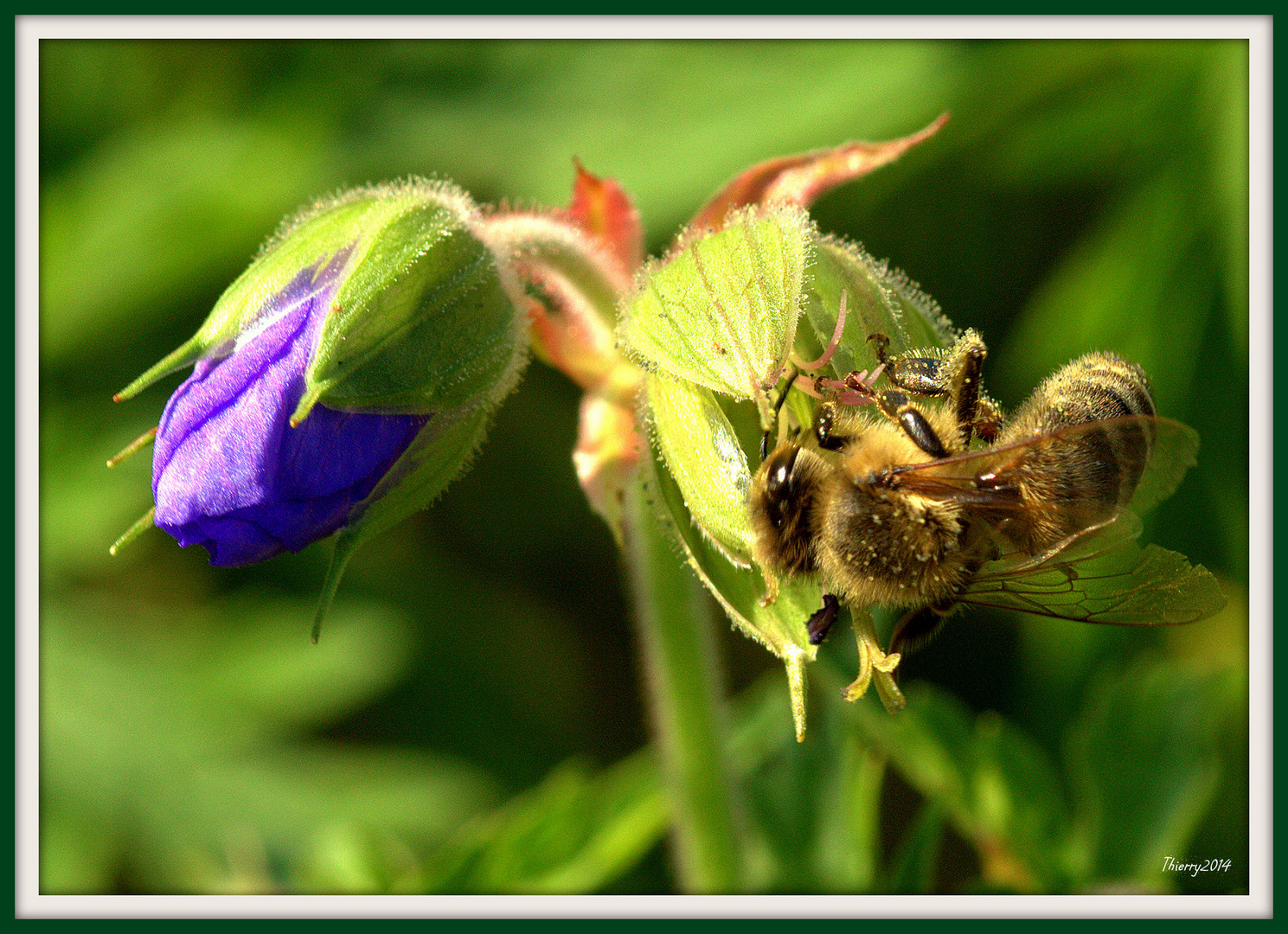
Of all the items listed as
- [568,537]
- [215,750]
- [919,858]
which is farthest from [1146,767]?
[215,750]

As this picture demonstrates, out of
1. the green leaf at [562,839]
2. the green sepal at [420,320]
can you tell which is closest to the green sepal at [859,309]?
the green sepal at [420,320]

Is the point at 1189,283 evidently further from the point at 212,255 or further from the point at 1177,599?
the point at 212,255

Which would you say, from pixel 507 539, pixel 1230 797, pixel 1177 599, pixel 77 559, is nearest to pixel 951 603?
pixel 1177 599

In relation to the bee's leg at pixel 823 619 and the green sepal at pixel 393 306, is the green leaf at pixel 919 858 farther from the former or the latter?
the green sepal at pixel 393 306

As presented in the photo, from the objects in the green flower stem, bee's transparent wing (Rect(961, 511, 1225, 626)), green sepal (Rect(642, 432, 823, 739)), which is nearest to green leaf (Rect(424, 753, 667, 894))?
the green flower stem

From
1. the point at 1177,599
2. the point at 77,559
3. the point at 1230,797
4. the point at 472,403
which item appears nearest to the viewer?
the point at 1177,599

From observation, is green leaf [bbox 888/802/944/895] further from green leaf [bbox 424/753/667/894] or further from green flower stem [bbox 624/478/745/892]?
green leaf [bbox 424/753/667/894]
